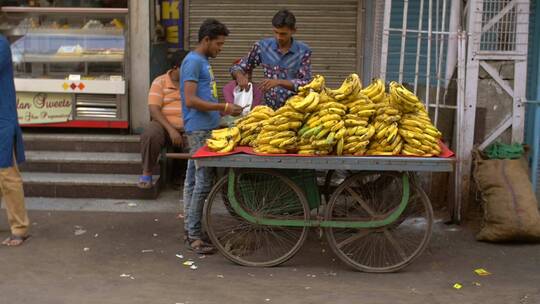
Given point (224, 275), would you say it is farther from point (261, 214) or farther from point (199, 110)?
point (199, 110)

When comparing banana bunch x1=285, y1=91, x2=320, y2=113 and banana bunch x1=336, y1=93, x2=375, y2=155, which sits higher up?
banana bunch x1=285, y1=91, x2=320, y2=113

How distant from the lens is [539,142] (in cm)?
686

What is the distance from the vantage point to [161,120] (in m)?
7.22

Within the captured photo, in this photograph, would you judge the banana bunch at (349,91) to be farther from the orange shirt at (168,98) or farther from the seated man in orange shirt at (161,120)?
the orange shirt at (168,98)

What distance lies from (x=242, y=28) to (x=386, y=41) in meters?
2.21

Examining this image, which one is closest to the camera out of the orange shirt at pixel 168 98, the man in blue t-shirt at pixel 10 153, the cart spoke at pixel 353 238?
the cart spoke at pixel 353 238

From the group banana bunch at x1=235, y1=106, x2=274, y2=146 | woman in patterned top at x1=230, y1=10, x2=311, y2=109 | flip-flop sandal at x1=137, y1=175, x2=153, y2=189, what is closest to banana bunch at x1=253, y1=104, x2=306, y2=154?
banana bunch at x1=235, y1=106, x2=274, y2=146

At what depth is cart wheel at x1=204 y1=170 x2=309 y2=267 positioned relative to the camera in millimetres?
5535

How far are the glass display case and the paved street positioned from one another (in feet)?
6.60

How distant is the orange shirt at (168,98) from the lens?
24.0ft

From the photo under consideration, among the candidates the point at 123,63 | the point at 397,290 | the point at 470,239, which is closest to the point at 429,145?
the point at 397,290

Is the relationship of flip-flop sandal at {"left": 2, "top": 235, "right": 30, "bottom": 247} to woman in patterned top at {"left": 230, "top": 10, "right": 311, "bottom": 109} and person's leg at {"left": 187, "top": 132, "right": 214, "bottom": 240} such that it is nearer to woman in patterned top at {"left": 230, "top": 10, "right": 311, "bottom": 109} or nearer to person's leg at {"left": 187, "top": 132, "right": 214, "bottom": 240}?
person's leg at {"left": 187, "top": 132, "right": 214, "bottom": 240}

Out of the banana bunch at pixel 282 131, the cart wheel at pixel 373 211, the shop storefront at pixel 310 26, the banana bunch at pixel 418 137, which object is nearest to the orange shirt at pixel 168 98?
the shop storefront at pixel 310 26

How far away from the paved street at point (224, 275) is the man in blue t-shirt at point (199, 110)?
277 mm
